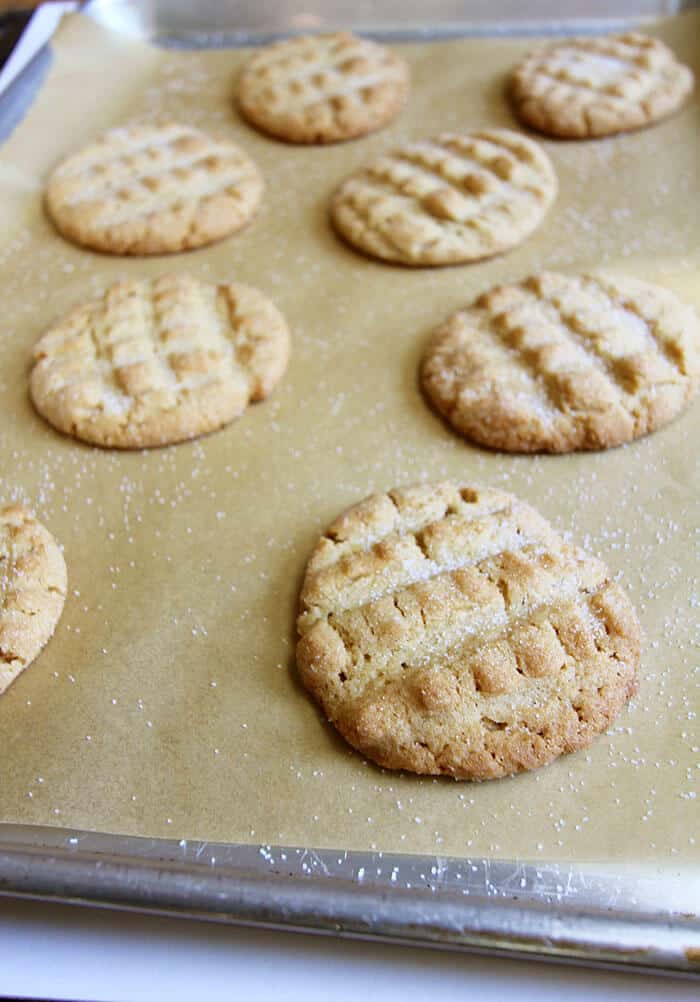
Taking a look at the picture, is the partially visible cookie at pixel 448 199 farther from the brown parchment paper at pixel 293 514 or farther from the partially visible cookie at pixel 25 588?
the partially visible cookie at pixel 25 588

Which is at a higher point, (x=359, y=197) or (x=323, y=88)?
(x=323, y=88)

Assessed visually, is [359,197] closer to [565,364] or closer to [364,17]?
[565,364]

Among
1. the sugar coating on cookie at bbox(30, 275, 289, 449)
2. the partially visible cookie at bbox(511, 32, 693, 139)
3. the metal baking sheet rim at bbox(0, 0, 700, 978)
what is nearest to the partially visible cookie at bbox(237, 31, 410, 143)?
the partially visible cookie at bbox(511, 32, 693, 139)

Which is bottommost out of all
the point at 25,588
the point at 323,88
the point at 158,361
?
the point at 25,588

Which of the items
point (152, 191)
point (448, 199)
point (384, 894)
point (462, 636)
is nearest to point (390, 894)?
point (384, 894)

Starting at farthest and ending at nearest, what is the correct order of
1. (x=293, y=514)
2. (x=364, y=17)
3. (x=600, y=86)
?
(x=364, y=17) → (x=600, y=86) → (x=293, y=514)

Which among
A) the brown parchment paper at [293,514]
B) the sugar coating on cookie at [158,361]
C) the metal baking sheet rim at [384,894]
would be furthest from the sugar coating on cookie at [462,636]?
the sugar coating on cookie at [158,361]

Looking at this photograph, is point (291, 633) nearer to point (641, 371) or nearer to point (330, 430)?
point (330, 430)
